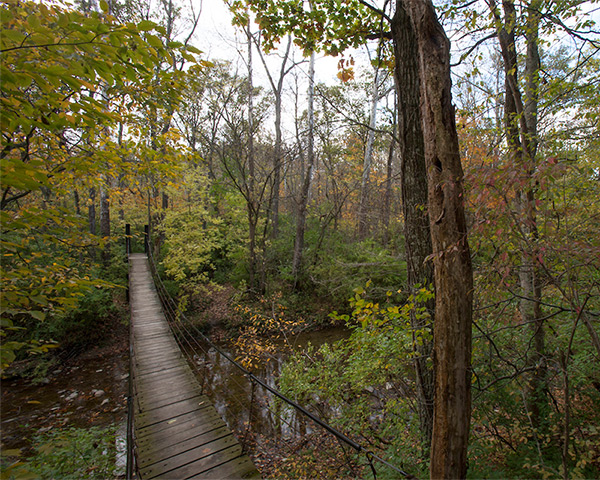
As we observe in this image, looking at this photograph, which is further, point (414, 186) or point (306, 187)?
point (306, 187)

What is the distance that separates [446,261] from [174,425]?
12.1ft

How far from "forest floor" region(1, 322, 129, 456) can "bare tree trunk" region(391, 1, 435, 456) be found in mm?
5445

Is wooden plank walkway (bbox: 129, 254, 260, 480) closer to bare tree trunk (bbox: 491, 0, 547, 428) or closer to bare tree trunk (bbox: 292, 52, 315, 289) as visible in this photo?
bare tree trunk (bbox: 491, 0, 547, 428)

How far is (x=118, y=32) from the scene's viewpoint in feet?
5.15

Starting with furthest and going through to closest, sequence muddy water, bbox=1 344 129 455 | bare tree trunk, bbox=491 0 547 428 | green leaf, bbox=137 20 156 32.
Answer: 1. muddy water, bbox=1 344 129 455
2. bare tree trunk, bbox=491 0 547 428
3. green leaf, bbox=137 20 156 32

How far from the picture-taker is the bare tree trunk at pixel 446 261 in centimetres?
158

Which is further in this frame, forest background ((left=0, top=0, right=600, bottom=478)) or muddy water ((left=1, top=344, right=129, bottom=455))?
muddy water ((left=1, top=344, right=129, bottom=455))

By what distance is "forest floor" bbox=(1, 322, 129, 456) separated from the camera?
4.89 metres

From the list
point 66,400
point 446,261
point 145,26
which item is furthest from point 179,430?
point 66,400

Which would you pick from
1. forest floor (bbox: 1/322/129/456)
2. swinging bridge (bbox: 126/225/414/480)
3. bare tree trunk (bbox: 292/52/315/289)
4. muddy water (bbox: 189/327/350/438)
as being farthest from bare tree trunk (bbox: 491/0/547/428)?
forest floor (bbox: 1/322/129/456)

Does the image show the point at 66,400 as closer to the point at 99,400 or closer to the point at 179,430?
the point at 99,400

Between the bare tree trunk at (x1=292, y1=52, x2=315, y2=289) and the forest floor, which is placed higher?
the bare tree trunk at (x1=292, y1=52, x2=315, y2=289)

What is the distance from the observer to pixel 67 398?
5742 millimetres

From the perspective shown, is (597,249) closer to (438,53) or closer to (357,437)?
(438,53)
